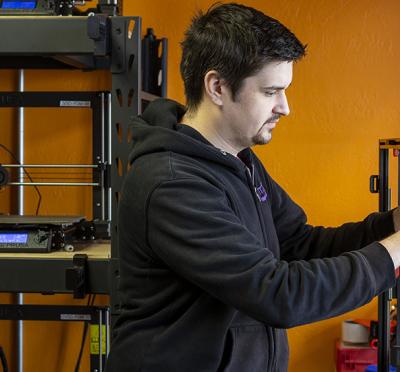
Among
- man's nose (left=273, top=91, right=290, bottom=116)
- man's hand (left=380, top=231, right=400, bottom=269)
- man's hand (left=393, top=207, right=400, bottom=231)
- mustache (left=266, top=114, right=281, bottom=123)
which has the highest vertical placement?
man's nose (left=273, top=91, right=290, bottom=116)

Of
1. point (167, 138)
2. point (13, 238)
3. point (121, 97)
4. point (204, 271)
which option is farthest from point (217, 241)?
point (13, 238)

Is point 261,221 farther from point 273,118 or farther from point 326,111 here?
point 326,111

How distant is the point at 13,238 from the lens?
1666 mm

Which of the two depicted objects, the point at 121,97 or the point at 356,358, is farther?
the point at 356,358

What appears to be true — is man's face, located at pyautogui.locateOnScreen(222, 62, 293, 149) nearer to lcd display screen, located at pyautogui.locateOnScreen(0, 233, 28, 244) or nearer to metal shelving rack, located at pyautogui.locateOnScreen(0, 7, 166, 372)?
metal shelving rack, located at pyautogui.locateOnScreen(0, 7, 166, 372)

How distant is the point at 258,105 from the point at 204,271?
0.33 meters

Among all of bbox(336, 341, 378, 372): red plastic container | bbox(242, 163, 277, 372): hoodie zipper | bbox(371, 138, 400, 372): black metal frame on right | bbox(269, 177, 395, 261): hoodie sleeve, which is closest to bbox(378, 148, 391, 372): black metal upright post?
bbox(371, 138, 400, 372): black metal frame on right

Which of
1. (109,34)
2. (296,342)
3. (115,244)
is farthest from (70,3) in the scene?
(296,342)

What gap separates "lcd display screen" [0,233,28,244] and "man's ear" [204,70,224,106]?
0.64m

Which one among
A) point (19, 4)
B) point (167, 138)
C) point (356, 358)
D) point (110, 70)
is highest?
point (19, 4)

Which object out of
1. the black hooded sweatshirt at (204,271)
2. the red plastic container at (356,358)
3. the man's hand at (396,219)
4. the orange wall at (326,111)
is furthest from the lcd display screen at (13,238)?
the red plastic container at (356,358)

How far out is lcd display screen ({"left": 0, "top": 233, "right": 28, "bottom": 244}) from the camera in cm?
166

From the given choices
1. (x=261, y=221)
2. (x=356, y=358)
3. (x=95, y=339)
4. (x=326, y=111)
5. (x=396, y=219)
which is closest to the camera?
(x=261, y=221)

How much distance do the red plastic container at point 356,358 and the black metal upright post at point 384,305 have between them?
0.58m
